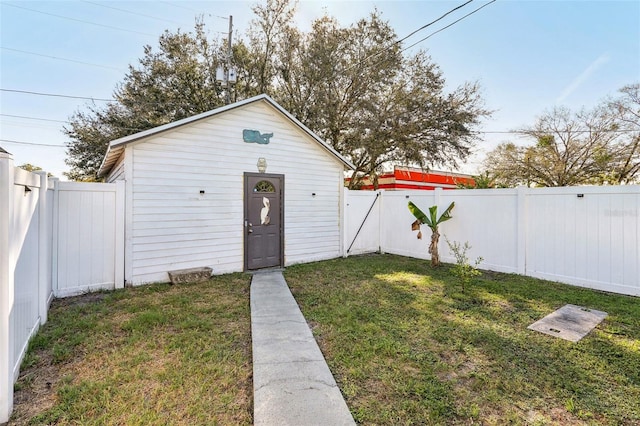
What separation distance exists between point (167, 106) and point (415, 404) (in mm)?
17275

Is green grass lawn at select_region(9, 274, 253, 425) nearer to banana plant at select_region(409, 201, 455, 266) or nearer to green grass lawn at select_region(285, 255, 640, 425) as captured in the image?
green grass lawn at select_region(285, 255, 640, 425)

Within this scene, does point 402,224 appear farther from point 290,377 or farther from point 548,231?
point 290,377

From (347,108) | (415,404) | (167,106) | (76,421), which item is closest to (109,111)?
(167,106)

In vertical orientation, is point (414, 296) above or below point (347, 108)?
below

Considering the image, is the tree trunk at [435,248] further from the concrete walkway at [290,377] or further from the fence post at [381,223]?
the concrete walkway at [290,377]

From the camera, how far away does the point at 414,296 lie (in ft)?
17.5

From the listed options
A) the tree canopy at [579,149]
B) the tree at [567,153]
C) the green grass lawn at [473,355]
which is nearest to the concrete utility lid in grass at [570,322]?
the green grass lawn at [473,355]

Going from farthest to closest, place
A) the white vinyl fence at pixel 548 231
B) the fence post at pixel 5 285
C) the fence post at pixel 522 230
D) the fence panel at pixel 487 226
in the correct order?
the fence panel at pixel 487 226
the fence post at pixel 522 230
the white vinyl fence at pixel 548 231
the fence post at pixel 5 285

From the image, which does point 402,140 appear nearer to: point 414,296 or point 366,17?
point 366,17

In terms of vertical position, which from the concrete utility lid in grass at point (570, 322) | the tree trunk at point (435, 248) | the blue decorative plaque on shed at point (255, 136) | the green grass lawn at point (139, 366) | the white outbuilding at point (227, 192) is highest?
the blue decorative plaque on shed at point (255, 136)

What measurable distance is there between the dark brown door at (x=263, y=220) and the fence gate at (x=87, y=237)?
8.64 feet

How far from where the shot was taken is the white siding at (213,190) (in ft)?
19.8

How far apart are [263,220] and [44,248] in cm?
425

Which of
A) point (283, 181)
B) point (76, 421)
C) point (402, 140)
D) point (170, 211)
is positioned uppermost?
point (402, 140)
